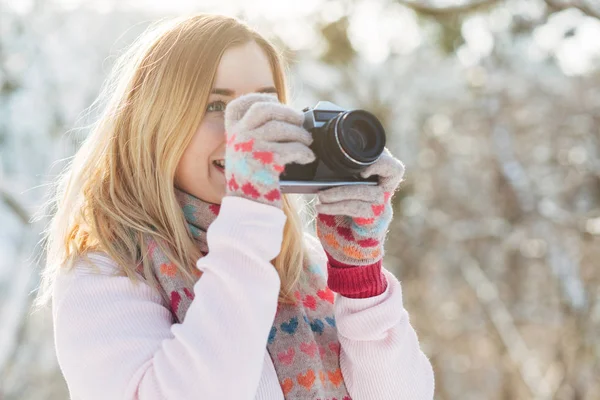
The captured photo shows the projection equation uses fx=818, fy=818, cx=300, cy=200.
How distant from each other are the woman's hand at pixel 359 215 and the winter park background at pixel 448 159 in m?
5.13

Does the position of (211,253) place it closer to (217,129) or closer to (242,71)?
(217,129)

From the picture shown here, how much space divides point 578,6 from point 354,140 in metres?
2.79

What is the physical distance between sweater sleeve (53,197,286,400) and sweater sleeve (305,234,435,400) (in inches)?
10.1

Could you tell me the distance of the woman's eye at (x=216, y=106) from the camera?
58.4 inches

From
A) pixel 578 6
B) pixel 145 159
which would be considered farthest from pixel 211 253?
pixel 578 6

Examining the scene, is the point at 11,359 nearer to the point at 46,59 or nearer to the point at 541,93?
the point at 46,59

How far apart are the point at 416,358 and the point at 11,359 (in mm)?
6764

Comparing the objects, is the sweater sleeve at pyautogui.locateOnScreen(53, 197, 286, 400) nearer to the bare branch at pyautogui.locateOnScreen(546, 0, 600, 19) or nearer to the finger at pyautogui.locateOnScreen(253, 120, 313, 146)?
the finger at pyautogui.locateOnScreen(253, 120, 313, 146)

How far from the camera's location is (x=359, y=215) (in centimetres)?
136

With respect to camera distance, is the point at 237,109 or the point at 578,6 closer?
the point at 237,109

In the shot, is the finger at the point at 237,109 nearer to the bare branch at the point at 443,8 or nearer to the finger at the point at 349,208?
the finger at the point at 349,208

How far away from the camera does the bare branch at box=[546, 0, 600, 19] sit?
3.63 m

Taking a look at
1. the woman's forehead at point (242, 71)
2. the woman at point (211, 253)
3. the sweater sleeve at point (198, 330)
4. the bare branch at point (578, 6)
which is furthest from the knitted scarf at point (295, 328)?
the bare branch at point (578, 6)

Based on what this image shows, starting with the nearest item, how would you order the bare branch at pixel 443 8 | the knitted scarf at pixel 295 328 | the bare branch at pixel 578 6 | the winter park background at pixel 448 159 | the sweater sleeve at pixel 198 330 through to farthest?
the sweater sleeve at pixel 198 330 < the knitted scarf at pixel 295 328 < the bare branch at pixel 578 6 < the bare branch at pixel 443 8 < the winter park background at pixel 448 159
